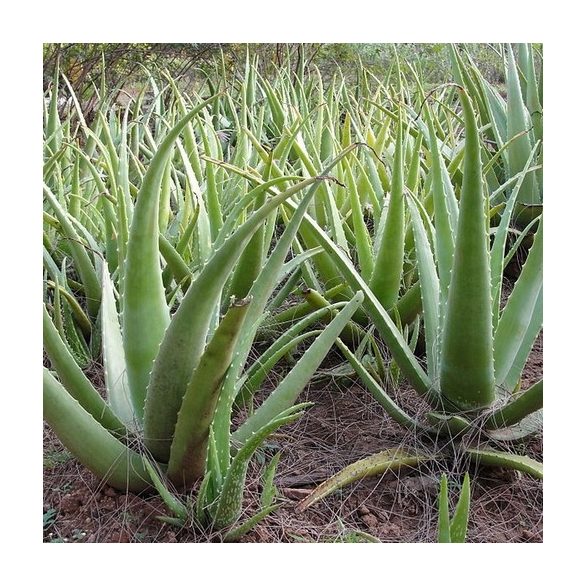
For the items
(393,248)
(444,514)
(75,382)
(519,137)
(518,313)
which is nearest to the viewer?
(444,514)

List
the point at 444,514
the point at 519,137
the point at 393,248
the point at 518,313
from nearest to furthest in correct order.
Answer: the point at 444,514, the point at 518,313, the point at 393,248, the point at 519,137

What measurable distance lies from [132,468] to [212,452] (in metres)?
0.13

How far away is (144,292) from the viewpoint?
667mm

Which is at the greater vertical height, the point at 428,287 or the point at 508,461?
the point at 428,287

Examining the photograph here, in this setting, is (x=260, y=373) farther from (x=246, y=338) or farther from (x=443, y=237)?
(x=443, y=237)

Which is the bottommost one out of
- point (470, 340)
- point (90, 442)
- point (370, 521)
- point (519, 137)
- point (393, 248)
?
point (370, 521)

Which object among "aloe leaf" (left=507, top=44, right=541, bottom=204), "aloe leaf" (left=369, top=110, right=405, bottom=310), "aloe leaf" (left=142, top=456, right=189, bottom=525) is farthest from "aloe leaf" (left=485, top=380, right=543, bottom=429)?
"aloe leaf" (left=507, top=44, right=541, bottom=204)

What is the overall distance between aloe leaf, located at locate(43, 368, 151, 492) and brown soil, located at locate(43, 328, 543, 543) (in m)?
0.03

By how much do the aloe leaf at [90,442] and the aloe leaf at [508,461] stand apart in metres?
0.38

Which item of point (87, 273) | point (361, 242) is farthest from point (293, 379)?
point (87, 273)

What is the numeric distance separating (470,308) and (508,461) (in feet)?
0.60

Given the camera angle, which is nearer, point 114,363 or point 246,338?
point 246,338
